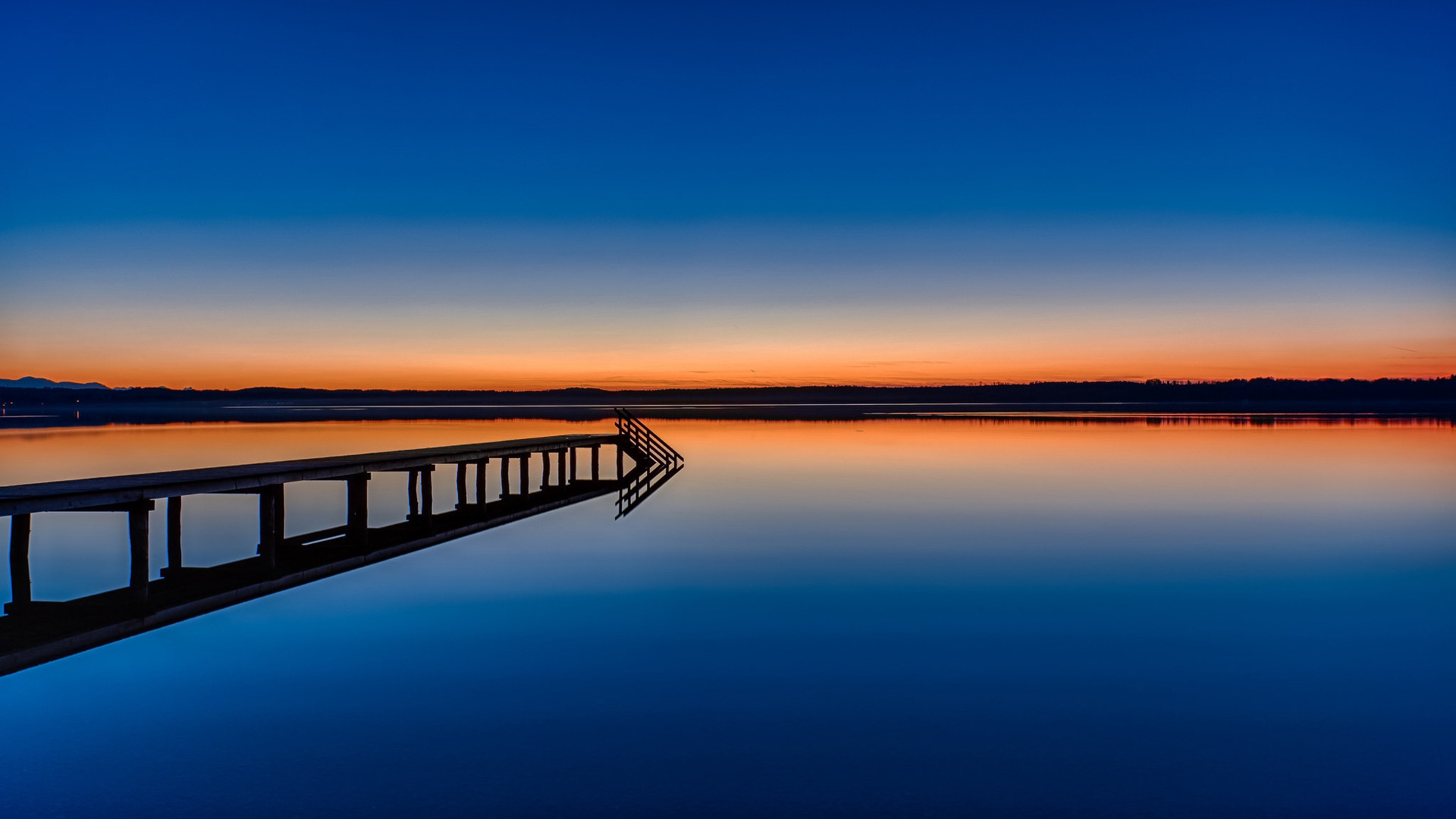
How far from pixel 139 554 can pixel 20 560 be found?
1.18 metres

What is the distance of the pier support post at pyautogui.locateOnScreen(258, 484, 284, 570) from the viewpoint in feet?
46.4

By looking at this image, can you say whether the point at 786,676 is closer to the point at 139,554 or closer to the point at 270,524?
the point at 139,554

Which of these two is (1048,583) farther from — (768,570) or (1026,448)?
(1026,448)

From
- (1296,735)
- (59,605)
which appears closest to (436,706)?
(59,605)

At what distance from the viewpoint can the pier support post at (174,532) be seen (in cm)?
1375

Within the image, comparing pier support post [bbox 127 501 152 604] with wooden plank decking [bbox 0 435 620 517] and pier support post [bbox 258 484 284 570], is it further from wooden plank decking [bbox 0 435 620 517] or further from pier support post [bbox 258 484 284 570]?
pier support post [bbox 258 484 284 570]

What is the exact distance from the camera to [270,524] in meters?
14.3

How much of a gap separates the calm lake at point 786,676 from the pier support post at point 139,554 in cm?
69

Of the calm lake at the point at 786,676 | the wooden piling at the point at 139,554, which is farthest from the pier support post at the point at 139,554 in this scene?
the calm lake at the point at 786,676

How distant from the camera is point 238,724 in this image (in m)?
9.05

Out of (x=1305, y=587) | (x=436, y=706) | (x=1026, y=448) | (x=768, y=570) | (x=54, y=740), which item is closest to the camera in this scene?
(x=54, y=740)

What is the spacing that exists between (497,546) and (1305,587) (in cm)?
1467

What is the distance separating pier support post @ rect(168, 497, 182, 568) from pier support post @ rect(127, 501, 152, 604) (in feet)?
6.15

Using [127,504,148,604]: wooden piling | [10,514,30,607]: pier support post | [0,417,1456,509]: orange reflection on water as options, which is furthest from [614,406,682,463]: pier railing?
[10,514,30,607]: pier support post
